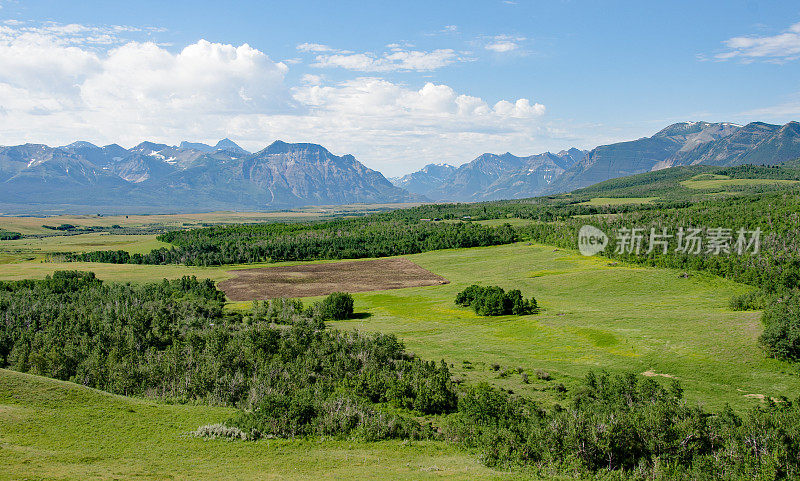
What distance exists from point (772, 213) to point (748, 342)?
117 m

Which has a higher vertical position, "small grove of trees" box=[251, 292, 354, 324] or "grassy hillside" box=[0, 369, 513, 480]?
"grassy hillside" box=[0, 369, 513, 480]

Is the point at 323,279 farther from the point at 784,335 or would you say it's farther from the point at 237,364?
the point at 784,335

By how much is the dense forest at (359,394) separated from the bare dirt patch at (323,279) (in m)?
28.9

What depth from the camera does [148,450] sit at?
3925cm

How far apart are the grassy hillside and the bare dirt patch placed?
80.3m

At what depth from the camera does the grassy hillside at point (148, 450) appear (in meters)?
34.2

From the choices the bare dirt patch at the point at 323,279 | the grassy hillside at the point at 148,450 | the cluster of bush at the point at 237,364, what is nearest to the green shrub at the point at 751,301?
the cluster of bush at the point at 237,364

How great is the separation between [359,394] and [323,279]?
96.3 metres

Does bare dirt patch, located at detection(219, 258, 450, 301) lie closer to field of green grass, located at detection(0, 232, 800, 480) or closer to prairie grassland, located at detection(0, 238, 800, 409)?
prairie grassland, located at detection(0, 238, 800, 409)

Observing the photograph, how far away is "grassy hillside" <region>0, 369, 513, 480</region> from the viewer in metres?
34.2

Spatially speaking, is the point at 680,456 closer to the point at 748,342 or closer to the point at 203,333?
the point at 748,342

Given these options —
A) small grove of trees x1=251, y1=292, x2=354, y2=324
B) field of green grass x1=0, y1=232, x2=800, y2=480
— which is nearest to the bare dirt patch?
field of green grass x1=0, y1=232, x2=800, y2=480

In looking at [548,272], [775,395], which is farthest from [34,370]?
[548,272]

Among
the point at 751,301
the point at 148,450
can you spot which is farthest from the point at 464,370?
the point at 751,301
